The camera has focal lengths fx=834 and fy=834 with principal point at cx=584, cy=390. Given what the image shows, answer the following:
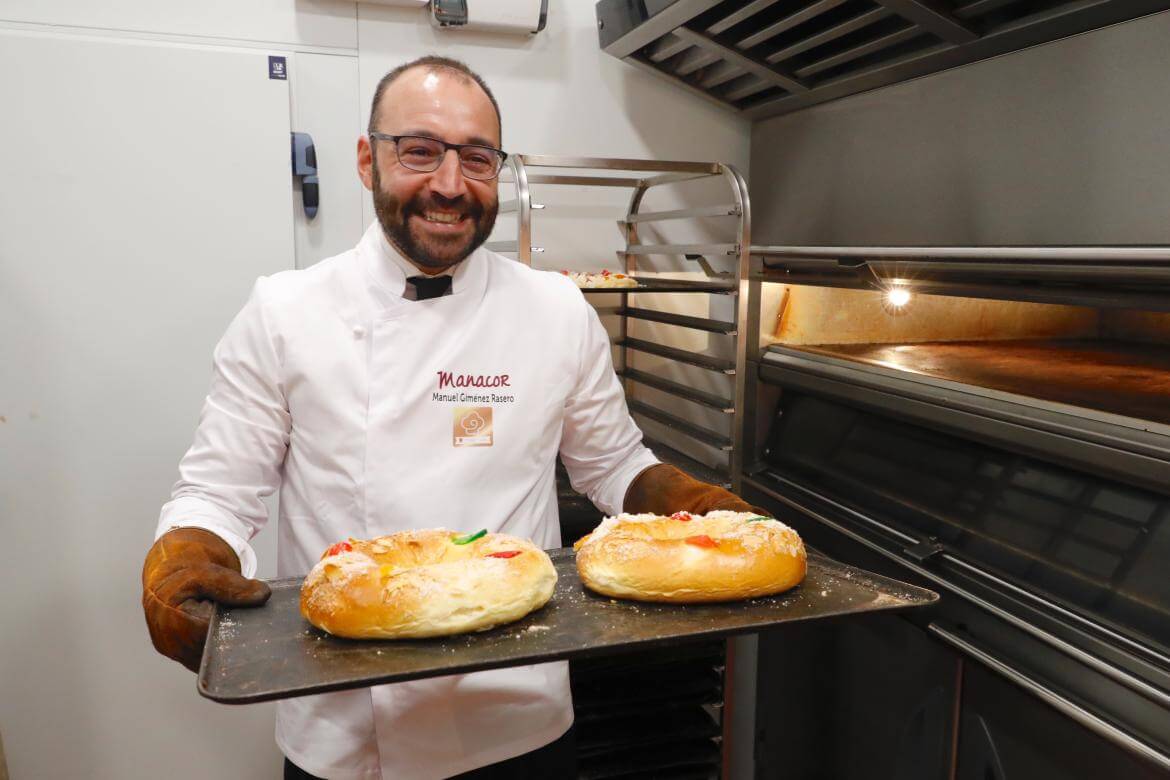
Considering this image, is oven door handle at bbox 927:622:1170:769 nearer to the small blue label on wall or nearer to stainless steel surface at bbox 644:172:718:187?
stainless steel surface at bbox 644:172:718:187

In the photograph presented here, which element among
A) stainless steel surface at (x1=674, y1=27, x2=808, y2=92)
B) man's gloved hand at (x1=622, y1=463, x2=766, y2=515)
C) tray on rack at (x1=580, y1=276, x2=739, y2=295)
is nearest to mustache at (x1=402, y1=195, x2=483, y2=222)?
man's gloved hand at (x1=622, y1=463, x2=766, y2=515)

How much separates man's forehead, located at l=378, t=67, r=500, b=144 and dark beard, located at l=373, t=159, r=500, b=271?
97 millimetres

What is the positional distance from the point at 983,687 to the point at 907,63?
147cm

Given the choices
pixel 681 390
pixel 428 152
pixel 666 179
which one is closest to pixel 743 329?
pixel 681 390

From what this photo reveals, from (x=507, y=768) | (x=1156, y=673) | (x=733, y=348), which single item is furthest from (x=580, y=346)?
(x=1156, y=673)

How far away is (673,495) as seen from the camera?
5.18 ft

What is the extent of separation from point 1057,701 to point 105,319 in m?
2.33

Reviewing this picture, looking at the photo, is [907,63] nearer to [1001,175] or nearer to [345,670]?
[1001,175]

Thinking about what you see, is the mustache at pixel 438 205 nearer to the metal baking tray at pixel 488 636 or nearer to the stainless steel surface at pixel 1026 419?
the metal baking tray at pixel 488 636

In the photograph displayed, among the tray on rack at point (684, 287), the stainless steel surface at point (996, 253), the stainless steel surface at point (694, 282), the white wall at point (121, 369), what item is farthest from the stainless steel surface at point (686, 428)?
the white wall at point (121, 369)

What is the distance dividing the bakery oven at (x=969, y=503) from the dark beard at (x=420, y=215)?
1003 millimetres

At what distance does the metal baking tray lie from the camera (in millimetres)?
957

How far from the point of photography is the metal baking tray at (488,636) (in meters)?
0.96

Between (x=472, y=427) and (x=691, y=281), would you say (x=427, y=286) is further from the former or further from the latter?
→ (x=691, y=281)
